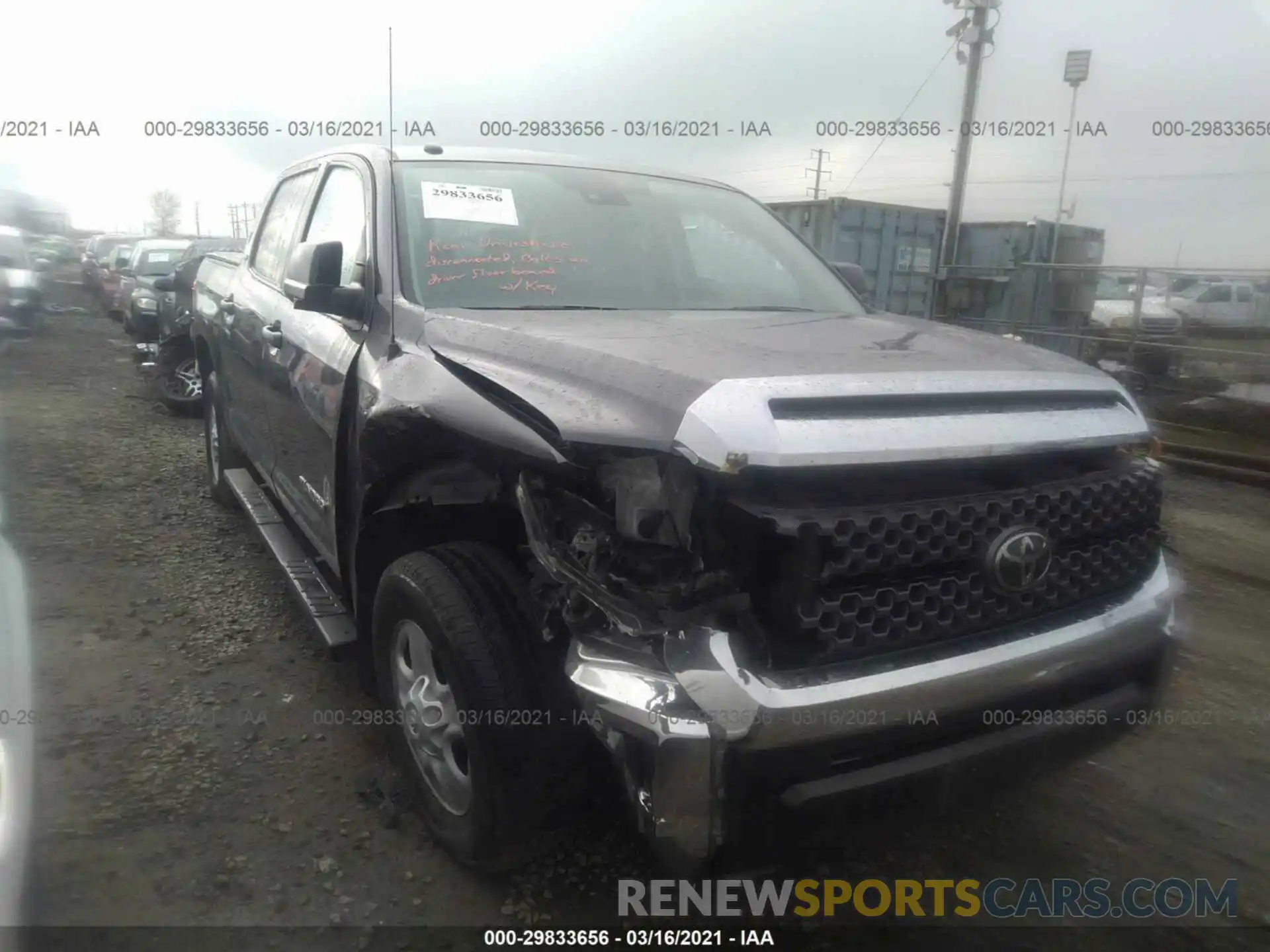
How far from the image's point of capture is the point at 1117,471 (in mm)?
2424

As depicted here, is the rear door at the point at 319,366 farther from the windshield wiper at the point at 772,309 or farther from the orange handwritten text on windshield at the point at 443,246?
the windshield wiper at the point at 772,309

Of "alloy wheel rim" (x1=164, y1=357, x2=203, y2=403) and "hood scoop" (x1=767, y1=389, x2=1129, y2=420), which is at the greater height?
"hood scoop" (x1=767, y1=389, x2=1129, y2=420)

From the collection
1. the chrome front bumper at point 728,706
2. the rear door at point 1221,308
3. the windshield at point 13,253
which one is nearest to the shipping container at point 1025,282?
the rear door at point 1221,308

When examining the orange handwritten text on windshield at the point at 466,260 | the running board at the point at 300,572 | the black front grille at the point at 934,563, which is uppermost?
the orange handwritten text on windshield at the point at 466,260

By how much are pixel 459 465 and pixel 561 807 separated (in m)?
0.89

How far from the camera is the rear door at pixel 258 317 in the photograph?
4090 millimetres

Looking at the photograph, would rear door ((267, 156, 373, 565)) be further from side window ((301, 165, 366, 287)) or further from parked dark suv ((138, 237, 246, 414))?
parked dark suv ((138, 237, 246, 414))

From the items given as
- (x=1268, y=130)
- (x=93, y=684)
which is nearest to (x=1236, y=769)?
(x=93, y=684)

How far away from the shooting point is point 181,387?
841cm

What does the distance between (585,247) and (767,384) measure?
145 cm

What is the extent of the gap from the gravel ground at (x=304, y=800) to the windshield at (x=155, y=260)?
333 inches

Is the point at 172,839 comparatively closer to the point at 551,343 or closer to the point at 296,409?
the point at 296,409

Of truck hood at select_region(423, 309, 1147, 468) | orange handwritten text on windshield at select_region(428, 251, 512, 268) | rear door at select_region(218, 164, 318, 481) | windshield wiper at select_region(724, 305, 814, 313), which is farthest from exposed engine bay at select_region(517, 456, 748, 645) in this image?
rear door at select_region(218, 164, 318, 481)

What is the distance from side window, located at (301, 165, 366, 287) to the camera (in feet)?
10.7
